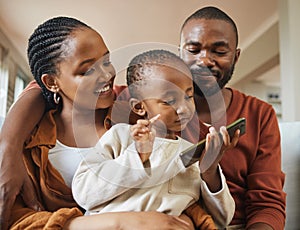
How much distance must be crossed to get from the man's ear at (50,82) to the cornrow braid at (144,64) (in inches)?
5.4

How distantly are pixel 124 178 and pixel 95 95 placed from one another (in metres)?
0.17

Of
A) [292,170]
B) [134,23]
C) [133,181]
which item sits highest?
[134,23]

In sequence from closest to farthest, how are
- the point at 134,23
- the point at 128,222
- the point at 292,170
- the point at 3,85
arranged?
1. the point at 128,222
2. the point at 292,170
3. the point at 134,23
4. the point at 3,85

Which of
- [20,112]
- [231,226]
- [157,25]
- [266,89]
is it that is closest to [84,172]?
[20,112]

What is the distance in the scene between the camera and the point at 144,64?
72 centimetres

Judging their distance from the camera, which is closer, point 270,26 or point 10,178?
point 10,178

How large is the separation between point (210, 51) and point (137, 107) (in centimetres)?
24

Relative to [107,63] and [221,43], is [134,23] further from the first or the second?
[107,63]

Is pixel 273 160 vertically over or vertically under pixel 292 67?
under

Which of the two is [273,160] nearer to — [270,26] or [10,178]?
[10,178]

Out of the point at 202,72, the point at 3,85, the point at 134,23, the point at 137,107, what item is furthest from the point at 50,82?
the point at 3,85

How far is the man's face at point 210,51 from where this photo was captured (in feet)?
2.80

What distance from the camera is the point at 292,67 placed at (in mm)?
1887

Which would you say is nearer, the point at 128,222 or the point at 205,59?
the point at 128,222
